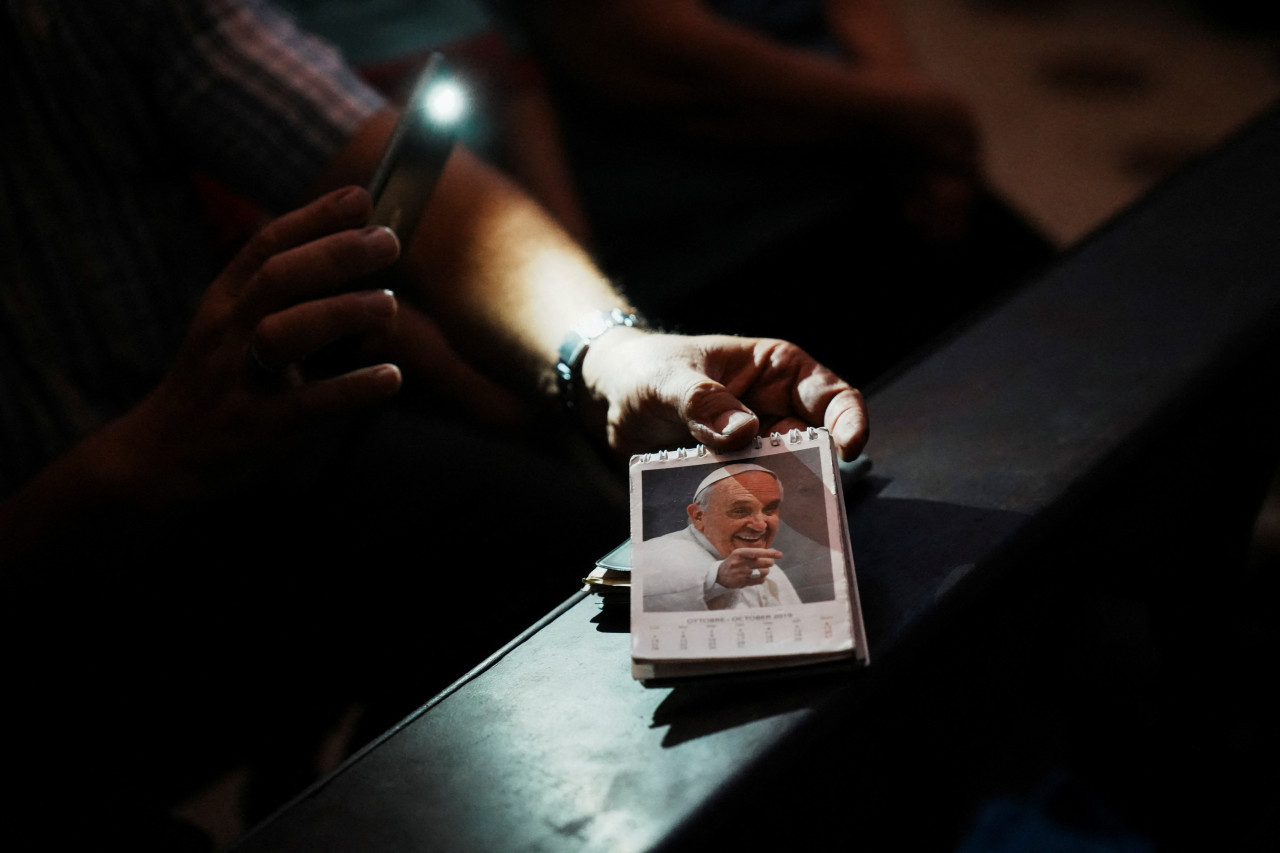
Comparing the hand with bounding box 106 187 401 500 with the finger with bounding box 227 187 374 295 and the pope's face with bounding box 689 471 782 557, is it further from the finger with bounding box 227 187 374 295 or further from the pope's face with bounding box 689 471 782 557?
Result: the pope's face with bounding box 689 471 782 557

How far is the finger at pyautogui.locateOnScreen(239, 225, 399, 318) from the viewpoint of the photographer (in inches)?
34.8

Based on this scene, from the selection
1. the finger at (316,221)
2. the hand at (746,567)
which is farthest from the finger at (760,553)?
the finger at (316,221)

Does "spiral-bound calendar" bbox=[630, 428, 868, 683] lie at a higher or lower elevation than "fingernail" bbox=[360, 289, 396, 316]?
lower

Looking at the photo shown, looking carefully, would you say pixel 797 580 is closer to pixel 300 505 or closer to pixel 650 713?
pixel 650 713

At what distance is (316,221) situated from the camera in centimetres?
90

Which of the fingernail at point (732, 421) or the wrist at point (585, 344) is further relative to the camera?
the wrist at point (585, 344)

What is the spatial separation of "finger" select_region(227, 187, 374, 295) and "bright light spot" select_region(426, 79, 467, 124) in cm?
12

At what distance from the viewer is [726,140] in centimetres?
197

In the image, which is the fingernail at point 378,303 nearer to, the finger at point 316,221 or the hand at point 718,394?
the finger at point 316,221

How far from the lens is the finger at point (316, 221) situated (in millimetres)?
895

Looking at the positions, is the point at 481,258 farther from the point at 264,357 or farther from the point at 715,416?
the point at 715,416

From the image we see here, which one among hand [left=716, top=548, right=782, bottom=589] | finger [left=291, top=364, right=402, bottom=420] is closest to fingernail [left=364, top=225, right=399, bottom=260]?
finger [left=291, top=364, right=402, bottom=420]

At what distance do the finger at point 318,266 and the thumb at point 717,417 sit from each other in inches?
13.1

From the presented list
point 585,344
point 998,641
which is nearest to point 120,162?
point 585,344
